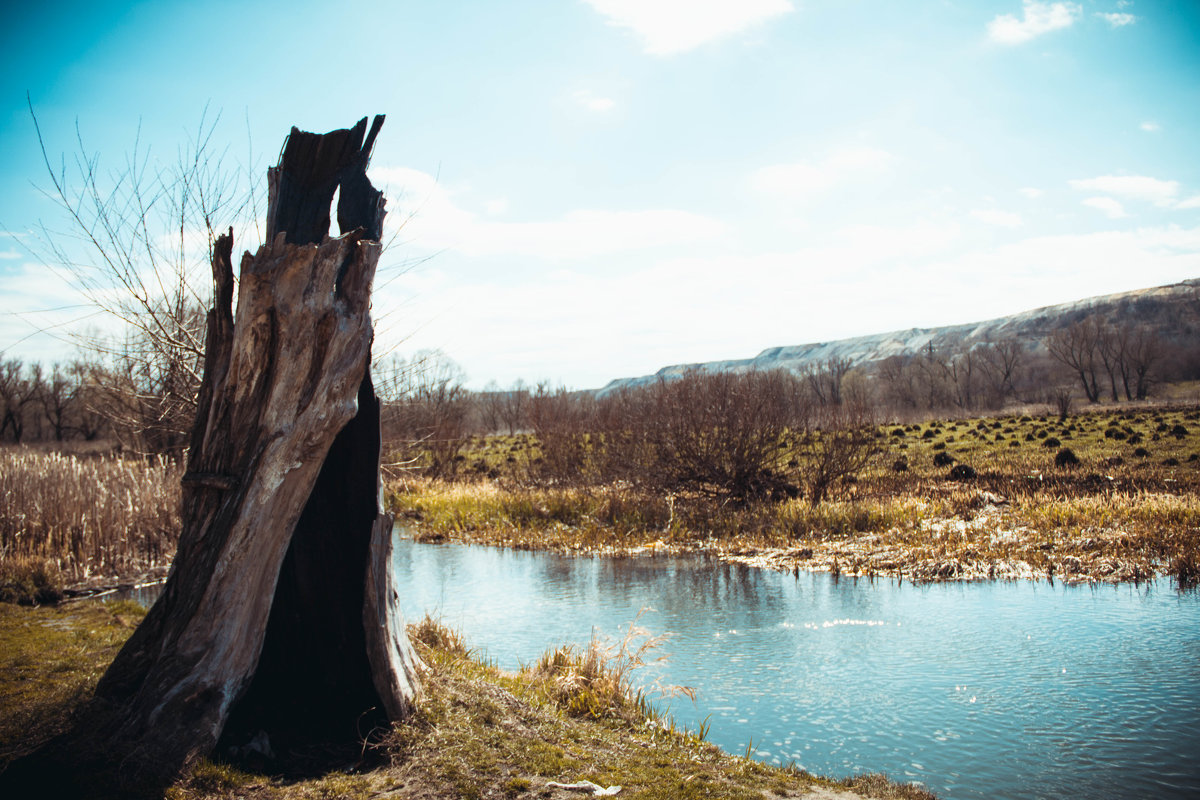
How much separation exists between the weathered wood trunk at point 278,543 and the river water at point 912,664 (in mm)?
3145

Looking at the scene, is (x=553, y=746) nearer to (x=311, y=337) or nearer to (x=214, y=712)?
(x=214, y=712)

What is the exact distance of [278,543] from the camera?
444 cm

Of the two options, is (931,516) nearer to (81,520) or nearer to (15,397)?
(81,520)

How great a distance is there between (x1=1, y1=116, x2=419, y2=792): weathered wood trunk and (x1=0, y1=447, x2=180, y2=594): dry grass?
22.6ft

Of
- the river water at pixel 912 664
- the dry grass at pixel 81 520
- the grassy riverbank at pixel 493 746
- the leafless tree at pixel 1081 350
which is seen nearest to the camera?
the grassy riverbank at pixel 493 746

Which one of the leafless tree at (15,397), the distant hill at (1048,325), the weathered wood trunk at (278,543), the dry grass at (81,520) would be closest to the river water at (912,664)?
the weathered wood trunk at (278,543)

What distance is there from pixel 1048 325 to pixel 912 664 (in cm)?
14697

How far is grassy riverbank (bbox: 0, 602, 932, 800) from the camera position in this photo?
3842mm

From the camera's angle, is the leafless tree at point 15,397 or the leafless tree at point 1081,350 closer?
the leafless tree at point 15,397

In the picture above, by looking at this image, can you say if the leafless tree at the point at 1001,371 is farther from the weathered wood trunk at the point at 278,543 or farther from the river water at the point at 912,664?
the weathered wood trunk at the point at 278,543

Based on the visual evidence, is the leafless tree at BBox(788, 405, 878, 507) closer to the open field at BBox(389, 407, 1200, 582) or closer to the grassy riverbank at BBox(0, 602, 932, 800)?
the open field at BBox(389, 407, 1200, 582)

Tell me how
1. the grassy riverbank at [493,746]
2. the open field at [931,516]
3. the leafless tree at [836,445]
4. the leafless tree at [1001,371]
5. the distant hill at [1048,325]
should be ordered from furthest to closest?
1. the distant hill at [1048,325]
2. the leafless tree at [1001,371]
3. the leafless tree at [836,445]
4. the open field at [931,516]
5. the grassy riverbank at [493,746]

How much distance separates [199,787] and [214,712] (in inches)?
18.4

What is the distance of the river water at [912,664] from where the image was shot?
18.9 feet
